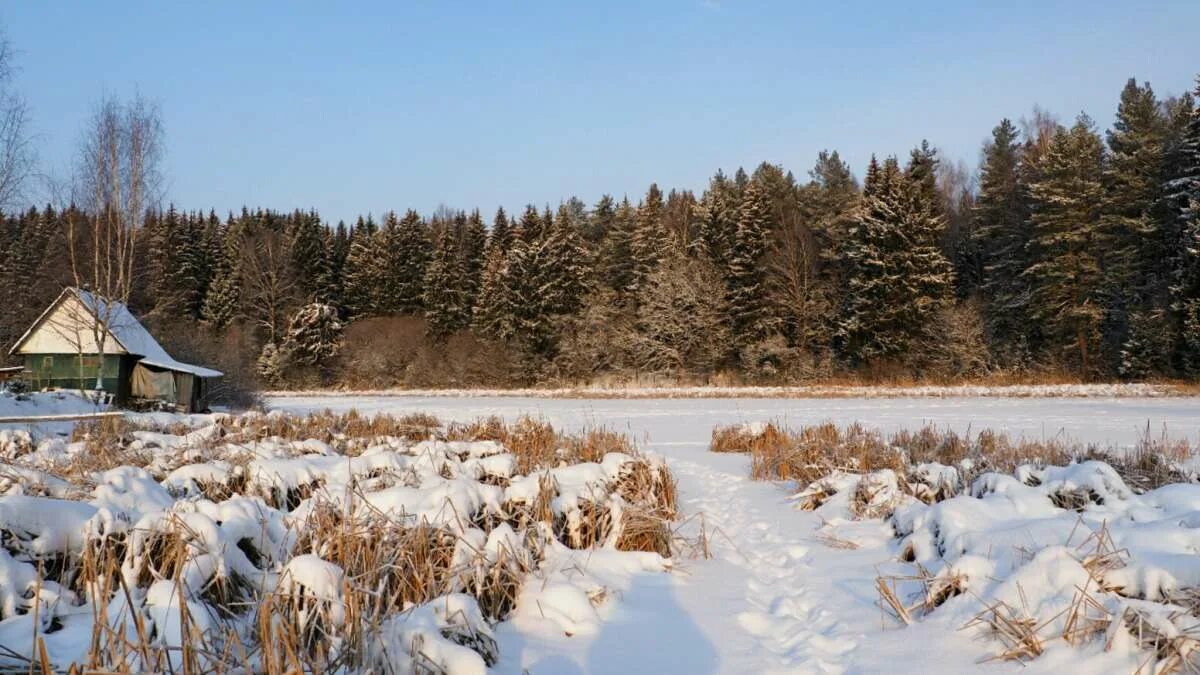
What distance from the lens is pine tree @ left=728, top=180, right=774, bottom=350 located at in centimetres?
3491

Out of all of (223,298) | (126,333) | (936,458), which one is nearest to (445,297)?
(223,298)

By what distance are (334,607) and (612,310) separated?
117 feet

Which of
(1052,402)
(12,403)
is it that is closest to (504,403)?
(12,403)

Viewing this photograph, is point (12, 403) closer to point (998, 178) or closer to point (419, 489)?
point (419, 489)

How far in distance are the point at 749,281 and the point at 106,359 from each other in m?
28.8

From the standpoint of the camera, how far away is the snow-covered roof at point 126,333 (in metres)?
21.0

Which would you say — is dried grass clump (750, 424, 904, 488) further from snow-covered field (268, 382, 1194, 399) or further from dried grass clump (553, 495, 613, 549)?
snow-covered field (268, 382, 1194, 399)

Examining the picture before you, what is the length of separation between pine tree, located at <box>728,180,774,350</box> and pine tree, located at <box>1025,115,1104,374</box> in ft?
40.0

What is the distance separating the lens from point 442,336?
44.0 metres

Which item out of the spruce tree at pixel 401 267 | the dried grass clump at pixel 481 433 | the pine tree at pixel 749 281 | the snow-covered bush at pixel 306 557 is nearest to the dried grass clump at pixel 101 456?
the snow-covered bush at pixel 306 557

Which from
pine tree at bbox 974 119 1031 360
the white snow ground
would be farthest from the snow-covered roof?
pine tree at bbox 974 119 1031 360

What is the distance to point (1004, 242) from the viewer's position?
3562 centimetres

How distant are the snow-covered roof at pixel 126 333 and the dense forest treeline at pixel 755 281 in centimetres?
348

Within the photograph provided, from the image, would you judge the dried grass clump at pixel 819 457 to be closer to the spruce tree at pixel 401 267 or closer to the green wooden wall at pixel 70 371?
the green wooden wall at pixel 70 371
